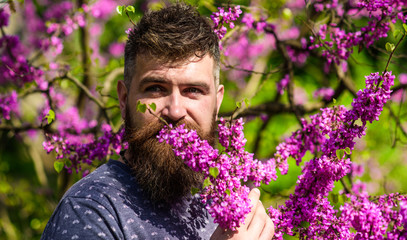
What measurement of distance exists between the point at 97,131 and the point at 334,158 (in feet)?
9.81

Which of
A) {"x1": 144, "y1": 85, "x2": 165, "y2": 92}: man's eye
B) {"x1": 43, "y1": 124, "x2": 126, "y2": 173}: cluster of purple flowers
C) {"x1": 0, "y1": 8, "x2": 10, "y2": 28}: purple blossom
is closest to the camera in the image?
{"x1": 144, "y1": 85, "x2": 165, "y2": 92}: man's eye

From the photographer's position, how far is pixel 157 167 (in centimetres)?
222

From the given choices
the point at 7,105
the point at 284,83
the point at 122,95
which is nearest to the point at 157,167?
the point at 122,95

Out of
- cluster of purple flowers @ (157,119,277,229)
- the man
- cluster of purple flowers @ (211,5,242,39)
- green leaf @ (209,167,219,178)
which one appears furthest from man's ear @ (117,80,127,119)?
green leaf @ (209,167,219,178)

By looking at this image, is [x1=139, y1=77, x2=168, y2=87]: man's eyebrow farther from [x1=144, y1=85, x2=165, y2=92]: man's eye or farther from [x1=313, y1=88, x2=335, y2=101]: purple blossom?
[x1=313, y1=88, x2=335, y2=101]: purple blossom

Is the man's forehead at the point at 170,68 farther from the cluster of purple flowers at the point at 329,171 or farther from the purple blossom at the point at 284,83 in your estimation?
the purple blossom at the point at 284,83

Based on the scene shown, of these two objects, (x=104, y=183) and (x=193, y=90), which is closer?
(x=104, y=183)

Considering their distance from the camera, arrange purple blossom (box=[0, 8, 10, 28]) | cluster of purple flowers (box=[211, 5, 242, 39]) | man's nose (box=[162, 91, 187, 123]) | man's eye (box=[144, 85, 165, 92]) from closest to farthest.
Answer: man's nose (box=[162, 91, 187, 123]) → man's eye (box=[144, 85, 165, 92]) → cluster of purple flowers (box=[211, 5, 242, 39]) → purple blossom (box=[0, 8, 10, 28])

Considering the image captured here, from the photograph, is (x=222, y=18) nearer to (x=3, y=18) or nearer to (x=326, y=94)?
(x=326, y=94)

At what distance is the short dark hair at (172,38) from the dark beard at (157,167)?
373mm

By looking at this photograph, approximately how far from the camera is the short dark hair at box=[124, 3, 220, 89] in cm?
231

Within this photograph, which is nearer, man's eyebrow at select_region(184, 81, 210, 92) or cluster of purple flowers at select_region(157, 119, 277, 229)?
cluster of purple flowers at select_region(157, 119, 277, 229)

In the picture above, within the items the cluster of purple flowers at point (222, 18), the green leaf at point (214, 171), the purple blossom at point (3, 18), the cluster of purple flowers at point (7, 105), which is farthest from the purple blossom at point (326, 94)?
the purple blossom at point (3, 18)

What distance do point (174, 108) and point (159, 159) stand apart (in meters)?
0.27
